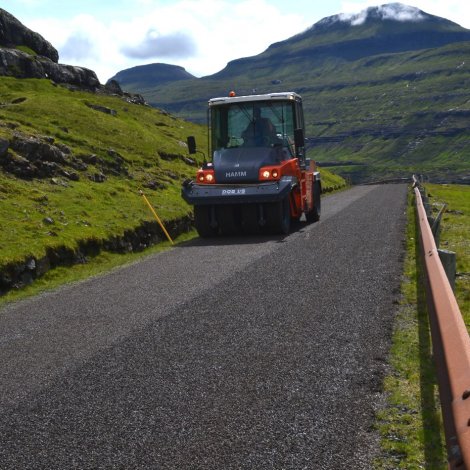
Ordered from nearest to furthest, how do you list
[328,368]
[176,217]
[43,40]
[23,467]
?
[23,467], [328,368], [176,217], [43,40]

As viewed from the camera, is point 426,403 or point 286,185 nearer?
point 426,403

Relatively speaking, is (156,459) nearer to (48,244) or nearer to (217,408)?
(217,408)

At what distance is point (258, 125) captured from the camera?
2172 cm

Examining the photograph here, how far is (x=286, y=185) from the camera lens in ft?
65.5

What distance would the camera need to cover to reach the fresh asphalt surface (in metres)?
5.14

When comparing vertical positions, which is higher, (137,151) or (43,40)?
A: (43,40)

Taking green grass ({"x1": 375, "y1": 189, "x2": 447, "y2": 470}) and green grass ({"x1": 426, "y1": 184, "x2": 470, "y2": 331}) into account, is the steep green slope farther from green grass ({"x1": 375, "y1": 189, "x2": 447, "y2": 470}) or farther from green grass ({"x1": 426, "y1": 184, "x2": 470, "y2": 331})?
green grass ({"x1": 375, "y1": 189, "x2": 447, "y2": 470})

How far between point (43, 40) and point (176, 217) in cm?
7942

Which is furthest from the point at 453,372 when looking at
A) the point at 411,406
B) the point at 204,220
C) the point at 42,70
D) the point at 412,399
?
the point at 42,70

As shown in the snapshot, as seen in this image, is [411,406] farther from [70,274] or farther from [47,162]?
[47,162]

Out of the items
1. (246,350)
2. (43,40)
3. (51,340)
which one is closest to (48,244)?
(51,340)

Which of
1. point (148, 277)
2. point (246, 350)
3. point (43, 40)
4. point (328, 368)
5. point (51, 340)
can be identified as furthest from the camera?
point (43, 40)

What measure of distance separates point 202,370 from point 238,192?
13129 mm

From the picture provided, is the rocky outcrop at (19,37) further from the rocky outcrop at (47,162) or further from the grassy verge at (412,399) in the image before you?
the grassy verge at (412,399)
